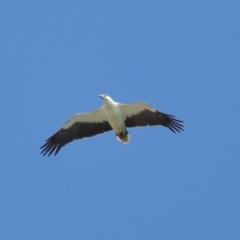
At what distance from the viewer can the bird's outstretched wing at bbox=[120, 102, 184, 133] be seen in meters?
27.4

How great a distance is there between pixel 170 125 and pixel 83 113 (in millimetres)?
2834

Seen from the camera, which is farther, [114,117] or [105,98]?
[114,117]

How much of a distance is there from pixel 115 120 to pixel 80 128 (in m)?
1.47

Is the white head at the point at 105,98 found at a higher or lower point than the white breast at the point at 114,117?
higher

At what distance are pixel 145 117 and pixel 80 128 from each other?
2.22 m

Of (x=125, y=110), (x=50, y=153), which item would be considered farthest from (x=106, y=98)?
(x=50, y=153)

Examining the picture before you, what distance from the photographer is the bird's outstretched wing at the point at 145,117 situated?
27.4 metres

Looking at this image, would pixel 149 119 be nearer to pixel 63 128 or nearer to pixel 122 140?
pixel 122 140

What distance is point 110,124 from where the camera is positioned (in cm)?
2769

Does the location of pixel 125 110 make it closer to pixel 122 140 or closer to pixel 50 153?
pixel 122 140

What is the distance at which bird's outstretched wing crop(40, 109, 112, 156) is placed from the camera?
28.0 meters

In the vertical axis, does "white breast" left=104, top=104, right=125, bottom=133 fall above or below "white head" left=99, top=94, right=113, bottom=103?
below

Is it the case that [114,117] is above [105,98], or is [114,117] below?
below

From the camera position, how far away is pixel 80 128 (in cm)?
2827
